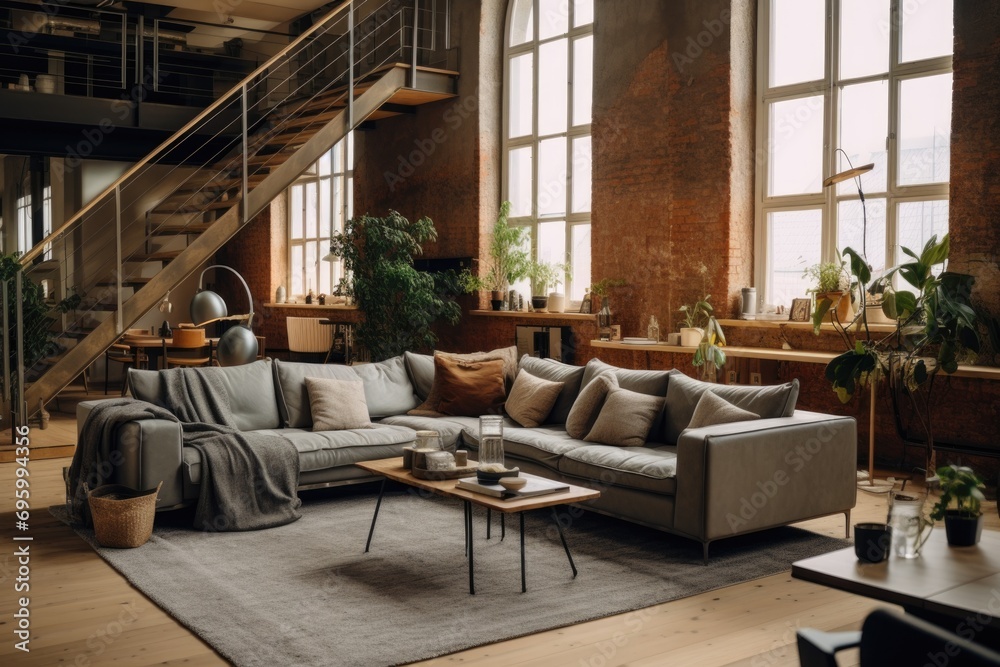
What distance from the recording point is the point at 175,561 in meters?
4.53

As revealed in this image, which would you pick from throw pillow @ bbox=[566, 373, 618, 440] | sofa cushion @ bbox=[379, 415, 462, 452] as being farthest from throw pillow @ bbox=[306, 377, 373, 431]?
throw pillow @ bbox=[566, 373, 618, 440]

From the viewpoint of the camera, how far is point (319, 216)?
13211 millimetres

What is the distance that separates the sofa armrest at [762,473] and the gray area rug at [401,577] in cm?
18

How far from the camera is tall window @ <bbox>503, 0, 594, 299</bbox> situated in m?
9.45

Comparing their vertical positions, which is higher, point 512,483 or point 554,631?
point 512,483

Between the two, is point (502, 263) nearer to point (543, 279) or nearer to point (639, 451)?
point (543, 279)

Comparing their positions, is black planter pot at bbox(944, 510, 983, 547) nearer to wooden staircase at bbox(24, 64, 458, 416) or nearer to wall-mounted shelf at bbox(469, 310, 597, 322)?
wall-mounted shelf at bbox(469, 310, 597, 322)

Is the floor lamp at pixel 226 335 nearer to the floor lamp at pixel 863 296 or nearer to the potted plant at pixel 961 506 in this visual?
the floor lamp at pixel 863 296

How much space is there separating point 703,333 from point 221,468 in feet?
13.4

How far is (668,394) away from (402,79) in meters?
5.60

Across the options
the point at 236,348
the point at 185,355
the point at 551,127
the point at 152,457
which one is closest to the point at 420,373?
the point at 236,348

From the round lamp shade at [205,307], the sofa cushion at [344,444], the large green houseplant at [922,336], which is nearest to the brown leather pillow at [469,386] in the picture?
the sofa cushion at [344,444]

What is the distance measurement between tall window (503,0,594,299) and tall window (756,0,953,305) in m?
2.06

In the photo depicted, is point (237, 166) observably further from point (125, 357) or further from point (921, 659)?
point (921, 659)
